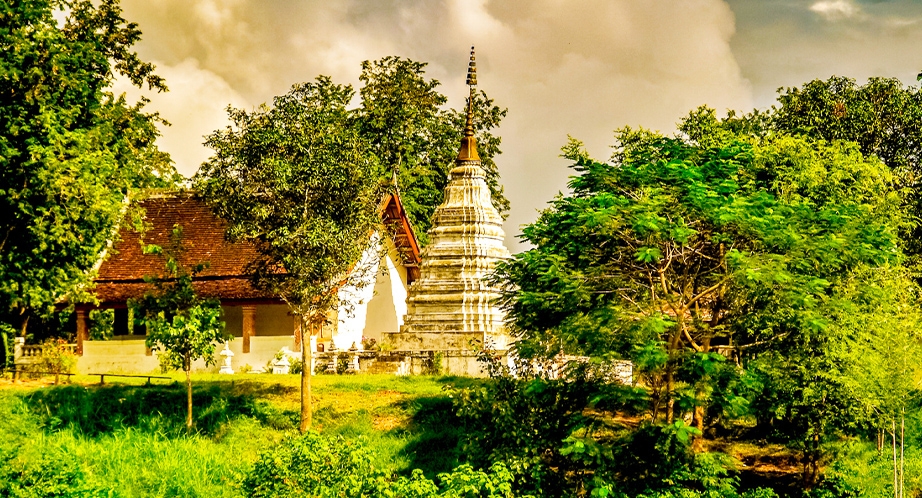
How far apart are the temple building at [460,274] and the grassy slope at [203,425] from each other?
2.83 meters

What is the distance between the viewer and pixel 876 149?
3653cm

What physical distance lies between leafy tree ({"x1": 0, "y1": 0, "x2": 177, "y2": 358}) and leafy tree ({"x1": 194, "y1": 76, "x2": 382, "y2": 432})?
3677 mm

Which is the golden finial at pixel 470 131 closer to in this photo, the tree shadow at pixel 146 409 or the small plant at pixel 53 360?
the tree shadow at pixel 146 409

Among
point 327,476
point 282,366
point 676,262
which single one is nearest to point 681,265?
point 676,262

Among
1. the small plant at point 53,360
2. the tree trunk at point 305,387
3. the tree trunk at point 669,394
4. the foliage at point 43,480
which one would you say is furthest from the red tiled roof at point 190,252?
the tree trunk at point 669,394

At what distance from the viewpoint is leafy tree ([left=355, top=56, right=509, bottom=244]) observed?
3969 cm

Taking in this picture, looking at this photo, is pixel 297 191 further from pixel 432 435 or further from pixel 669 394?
pixel 669 394

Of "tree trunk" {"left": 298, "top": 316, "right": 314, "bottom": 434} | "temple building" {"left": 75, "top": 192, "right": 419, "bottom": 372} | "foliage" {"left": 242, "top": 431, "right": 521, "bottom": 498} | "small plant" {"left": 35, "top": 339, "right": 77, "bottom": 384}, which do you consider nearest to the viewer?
"foliage" {"left": 242, "top": 431, "right": 521, "bottom": 498}

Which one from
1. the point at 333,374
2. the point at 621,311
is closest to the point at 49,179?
the point at 333,374

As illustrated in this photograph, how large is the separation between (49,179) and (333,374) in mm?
8325

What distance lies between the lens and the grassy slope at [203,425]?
18703 mm

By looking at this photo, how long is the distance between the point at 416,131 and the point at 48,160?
19343mm

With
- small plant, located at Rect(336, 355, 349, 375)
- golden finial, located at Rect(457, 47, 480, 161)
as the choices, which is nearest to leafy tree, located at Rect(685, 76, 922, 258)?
golden finial, located at Rect(457, 47, 480, 161)

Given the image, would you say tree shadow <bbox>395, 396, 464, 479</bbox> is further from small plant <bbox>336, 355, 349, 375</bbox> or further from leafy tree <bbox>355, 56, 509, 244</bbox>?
leafy tree <bbox>355, 56, 509, 244</bbox>
